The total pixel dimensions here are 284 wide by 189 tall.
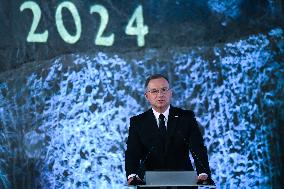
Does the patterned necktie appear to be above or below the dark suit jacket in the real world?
above

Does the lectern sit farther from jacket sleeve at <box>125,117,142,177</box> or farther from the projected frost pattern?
the projected frost pattern

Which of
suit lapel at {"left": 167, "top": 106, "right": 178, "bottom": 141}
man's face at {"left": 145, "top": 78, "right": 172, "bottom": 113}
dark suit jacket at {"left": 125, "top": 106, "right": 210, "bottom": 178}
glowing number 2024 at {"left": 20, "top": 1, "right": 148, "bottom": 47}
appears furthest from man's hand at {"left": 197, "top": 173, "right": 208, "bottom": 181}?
glowing number 2024 at {"left": 20, "top": 1, "right": 148, "bottom": 47}

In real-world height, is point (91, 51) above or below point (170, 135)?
above

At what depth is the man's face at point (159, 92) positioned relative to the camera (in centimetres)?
304

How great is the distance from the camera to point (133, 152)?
3066 millimetres

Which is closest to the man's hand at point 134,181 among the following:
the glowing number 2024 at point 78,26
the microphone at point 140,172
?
the microphone at point 140,172

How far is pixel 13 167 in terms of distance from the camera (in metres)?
4.51

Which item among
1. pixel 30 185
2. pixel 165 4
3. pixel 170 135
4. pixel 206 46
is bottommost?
pixel 30 185

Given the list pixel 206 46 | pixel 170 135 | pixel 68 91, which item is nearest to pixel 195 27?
pixel 206 46

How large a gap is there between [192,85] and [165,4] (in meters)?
0.70

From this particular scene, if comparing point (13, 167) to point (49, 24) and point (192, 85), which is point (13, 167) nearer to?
point (49, 24)

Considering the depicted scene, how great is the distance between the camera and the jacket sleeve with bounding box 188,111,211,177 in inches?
112

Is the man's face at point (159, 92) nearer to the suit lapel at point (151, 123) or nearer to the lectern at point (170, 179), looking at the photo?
the suit lapel at point (151, 123)

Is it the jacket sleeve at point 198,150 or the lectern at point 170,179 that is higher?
the jacket sleeve at point 198,150
